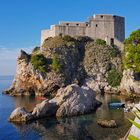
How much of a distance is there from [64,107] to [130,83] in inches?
1286

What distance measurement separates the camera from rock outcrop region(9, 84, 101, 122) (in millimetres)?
43406

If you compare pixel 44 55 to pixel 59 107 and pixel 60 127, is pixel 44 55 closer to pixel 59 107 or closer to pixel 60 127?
pixel 59 107

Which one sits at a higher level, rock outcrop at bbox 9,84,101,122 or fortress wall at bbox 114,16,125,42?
fortress wall at bbox 114,16,125,42

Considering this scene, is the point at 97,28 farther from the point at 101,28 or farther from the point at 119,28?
the point at 119,28

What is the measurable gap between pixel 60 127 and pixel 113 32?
194 feet

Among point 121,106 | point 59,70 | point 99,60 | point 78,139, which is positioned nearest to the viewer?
point 78,139

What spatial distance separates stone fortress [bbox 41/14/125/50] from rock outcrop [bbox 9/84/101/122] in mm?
41804

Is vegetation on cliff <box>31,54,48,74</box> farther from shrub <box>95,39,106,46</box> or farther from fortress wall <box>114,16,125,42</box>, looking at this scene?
fortress wall <box>114,16,125,42</box>

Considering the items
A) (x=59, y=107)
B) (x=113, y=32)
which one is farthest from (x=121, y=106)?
(x=113, y=32)

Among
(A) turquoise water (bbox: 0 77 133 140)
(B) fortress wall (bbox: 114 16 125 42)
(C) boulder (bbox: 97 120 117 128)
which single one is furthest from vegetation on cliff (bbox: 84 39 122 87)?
(C) boulder (bbox: 97 120 117 128)

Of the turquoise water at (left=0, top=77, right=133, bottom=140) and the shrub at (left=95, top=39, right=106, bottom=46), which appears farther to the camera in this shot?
the shrub at (left=95, top=39, right=106, bottom=46)

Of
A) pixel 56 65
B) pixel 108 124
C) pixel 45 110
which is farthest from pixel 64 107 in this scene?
pixel 56 65

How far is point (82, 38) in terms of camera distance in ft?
300

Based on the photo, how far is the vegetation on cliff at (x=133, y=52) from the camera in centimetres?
6850
